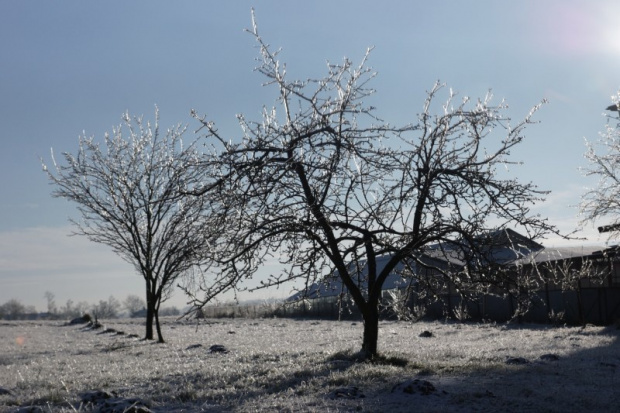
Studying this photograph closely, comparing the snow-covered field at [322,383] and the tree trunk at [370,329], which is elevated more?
the tree trunk at [370,329]

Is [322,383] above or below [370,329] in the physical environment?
below

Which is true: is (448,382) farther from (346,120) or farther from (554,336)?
(554,336)

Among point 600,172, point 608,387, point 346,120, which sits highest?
point 600,172

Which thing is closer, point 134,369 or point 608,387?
point 608,387

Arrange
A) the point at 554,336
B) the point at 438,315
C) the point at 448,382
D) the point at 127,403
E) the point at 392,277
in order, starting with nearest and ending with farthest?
the point at 127,403 < the point at 448,382 < the point at 554,336 < the point at 438,315 < the point at 392,277

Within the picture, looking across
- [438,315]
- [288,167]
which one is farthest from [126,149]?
[438,315]

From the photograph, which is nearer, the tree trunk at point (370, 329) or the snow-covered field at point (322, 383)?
the snow-covered field at point (322, 383)

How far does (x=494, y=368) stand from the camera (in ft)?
37.4

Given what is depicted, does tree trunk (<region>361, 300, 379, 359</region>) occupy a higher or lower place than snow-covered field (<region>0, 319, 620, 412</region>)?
higher

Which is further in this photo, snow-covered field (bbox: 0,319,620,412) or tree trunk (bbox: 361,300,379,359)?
tree trunk (bbox: 361,300,379,359)

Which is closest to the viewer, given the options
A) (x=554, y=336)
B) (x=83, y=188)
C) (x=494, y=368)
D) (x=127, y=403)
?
(x=127, y=403)

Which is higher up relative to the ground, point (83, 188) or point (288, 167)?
point (83, 188)

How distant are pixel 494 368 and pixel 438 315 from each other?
95.6 feet

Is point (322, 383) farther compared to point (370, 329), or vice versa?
point (370, 329)
